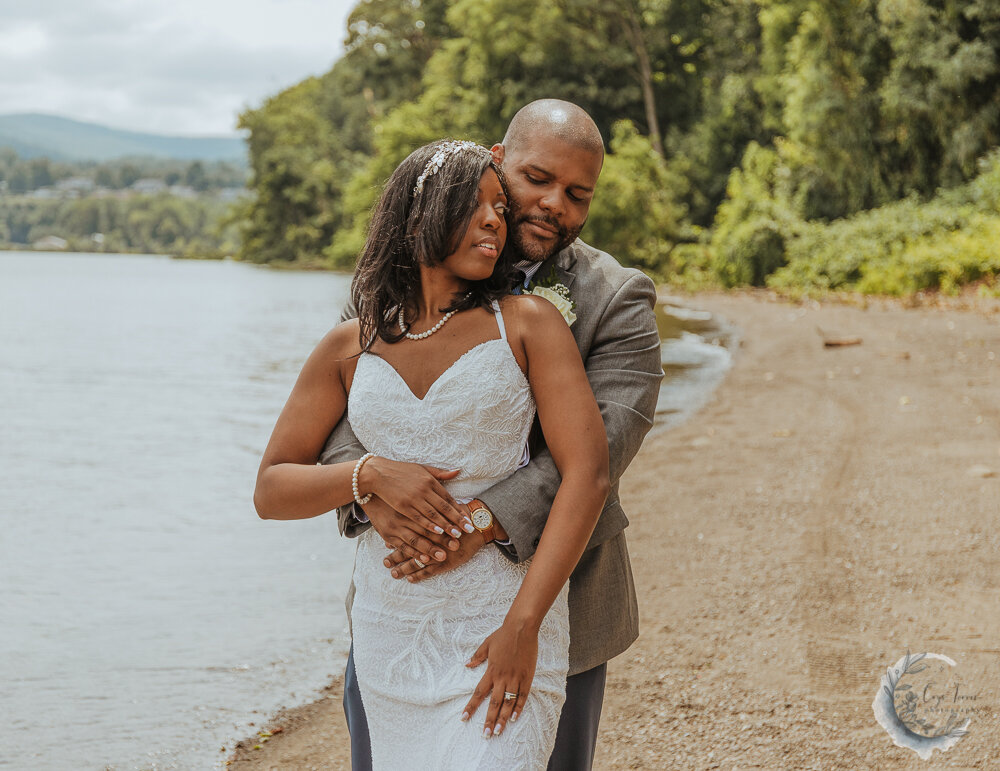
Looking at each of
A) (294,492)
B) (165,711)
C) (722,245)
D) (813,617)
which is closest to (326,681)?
(165,711)

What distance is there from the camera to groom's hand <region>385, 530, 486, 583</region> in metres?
2.06

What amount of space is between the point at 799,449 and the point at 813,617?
427cm

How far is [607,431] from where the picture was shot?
2.22 meters

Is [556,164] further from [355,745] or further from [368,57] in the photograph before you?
[368,57]

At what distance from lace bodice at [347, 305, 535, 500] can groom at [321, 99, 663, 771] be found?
10cm

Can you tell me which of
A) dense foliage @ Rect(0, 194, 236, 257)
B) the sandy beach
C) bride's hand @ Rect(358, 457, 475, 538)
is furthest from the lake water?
dense foliage @ Rect(0, 194, 236, 257)

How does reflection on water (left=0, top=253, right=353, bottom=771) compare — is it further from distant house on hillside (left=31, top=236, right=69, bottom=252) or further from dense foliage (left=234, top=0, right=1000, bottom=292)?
distant house on hillside (left=31, top=236, right=69, bottom=252)

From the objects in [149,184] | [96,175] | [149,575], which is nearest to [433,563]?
[149,575]

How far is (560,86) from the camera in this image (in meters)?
36.5

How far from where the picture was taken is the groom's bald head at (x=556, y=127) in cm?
244

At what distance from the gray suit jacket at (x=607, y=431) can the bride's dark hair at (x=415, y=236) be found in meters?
0.25

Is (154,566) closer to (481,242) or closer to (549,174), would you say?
(549,174)

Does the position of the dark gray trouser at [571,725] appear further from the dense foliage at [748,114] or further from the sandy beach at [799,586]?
the dense foliage at [748,114]

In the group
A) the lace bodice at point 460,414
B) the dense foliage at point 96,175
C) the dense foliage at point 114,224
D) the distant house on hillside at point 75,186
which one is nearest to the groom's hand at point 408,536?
the lace bodice at point 460,414
